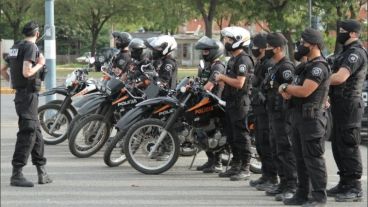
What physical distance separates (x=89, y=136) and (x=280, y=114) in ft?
11.1

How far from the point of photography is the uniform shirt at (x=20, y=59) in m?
7.36

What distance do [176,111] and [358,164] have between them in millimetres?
2311

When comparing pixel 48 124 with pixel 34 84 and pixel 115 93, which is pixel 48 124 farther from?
pixel 34 84

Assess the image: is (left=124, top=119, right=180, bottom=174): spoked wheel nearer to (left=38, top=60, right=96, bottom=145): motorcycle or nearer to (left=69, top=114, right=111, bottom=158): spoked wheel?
(left=69, top=114, right=111, bottom=158): spoked wheel

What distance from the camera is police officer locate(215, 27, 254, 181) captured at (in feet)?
25.4

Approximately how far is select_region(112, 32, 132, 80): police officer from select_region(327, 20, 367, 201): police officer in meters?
4.50

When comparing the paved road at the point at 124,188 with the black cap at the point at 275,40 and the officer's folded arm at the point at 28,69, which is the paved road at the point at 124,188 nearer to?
the officer's folded arm at the point at 28,69

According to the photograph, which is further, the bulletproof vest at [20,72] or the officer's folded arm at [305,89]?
the bulletproof vest at [20,72]

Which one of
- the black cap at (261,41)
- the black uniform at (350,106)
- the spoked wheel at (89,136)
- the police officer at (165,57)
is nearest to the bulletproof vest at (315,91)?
the black uniform at (350,106)

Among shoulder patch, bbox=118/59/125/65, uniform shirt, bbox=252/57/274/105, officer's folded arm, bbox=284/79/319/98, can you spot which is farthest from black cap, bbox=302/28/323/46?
shoulder patch, bbox=118/59/125/65

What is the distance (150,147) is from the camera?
27.0 ft

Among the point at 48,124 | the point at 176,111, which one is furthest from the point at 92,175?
the point at 48,124

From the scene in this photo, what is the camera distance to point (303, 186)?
6.56 metres

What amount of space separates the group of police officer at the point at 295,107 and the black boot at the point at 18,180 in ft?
7.52
